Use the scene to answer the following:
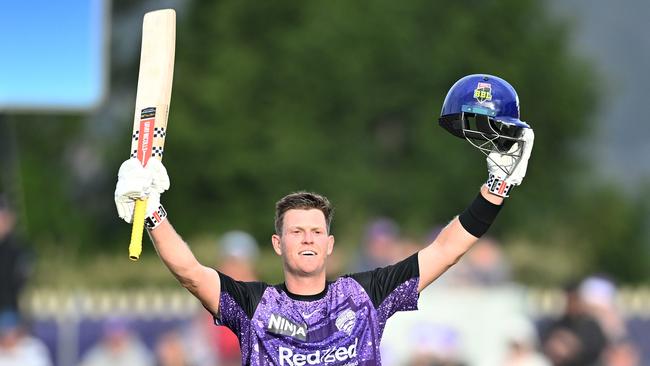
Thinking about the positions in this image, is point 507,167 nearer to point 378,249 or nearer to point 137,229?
point 137,229

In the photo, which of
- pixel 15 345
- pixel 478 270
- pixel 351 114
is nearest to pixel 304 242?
pixel 478 270

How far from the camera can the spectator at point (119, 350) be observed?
1453cm

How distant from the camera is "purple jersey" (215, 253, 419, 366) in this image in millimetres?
6430

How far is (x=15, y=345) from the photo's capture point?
524 inches

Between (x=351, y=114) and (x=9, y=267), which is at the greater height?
(x=351, y=114)

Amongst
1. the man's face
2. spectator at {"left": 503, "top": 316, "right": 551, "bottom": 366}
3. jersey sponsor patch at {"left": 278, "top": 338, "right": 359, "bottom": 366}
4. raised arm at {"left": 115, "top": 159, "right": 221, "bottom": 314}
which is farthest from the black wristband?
spectator at {"left": 503, "top": 316, "right": 551, "bottom": 366}

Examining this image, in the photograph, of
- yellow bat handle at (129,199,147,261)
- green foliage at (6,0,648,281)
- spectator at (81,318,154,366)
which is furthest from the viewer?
green foliage at (6,0,648,281)

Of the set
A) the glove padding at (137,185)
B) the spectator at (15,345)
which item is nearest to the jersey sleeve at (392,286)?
the glove padding at (137,185)

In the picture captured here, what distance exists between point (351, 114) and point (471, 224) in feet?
91.9

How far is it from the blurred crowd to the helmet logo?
16.8 ft

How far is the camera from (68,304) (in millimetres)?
15969

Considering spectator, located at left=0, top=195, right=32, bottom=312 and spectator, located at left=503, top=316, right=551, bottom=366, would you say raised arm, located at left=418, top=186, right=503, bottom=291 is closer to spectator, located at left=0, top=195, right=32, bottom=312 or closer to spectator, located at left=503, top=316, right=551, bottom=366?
spectator, located at left=503, top=316, right=551, bottom=366

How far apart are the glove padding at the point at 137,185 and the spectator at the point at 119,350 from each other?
830 cm

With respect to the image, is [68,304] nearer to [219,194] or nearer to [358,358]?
[358,358]
